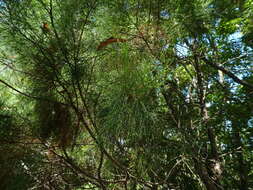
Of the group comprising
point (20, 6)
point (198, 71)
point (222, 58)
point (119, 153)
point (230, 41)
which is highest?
point (230, 41)

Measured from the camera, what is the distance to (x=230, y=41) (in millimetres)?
2027

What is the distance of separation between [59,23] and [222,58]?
1512 millimetres

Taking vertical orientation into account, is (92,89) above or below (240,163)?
above

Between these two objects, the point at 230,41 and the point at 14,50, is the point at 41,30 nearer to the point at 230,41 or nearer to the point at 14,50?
the point at 14,50

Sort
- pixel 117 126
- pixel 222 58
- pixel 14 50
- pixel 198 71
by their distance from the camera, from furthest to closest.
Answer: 1. pixel 222 58
2. pixel 198 71
3. pixel 14 50
4. pixel 117 126

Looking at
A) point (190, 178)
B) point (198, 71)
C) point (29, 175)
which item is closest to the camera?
point (29, 175)

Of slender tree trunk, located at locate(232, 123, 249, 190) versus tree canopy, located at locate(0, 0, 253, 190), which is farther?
slender tree trunk, located at locate(232, 123, 249, 190)

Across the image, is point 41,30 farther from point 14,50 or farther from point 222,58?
point 222,58

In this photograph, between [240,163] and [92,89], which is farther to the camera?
[240,163]

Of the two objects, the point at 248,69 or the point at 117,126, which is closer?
the point at 117,126

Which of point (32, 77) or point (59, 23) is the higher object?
point (59, 23)

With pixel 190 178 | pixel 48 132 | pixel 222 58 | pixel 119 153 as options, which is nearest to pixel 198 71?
pixel 222 58

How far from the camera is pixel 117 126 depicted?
964 mm

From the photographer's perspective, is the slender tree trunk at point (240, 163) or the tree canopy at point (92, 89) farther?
the slender tree trunk at point (240, 163)
